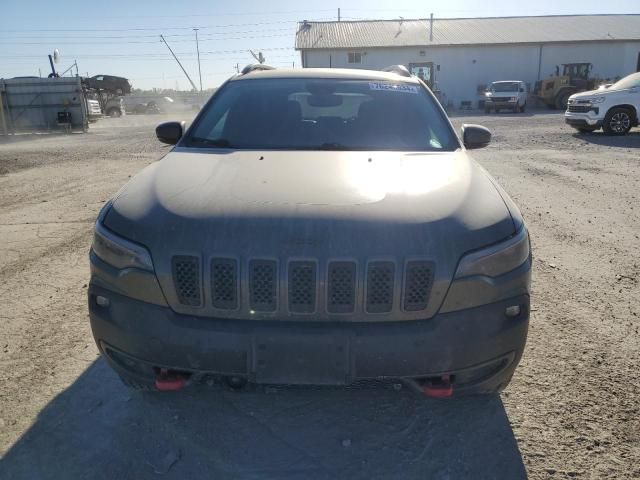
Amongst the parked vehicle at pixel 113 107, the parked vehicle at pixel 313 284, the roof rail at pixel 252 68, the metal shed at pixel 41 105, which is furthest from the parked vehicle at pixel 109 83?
the parked vehicle at pixel 313 284

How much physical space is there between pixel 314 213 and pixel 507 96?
30616 mm

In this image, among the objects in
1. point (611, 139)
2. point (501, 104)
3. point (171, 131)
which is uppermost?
point (171, 131)

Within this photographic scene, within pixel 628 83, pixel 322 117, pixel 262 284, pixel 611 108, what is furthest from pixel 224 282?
pixel 628 83

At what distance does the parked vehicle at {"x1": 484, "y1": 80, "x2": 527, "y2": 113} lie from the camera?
2952cm

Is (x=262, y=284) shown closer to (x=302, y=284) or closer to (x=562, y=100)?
(x=302, y=284)

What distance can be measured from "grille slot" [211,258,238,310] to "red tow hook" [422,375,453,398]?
0.87 meters

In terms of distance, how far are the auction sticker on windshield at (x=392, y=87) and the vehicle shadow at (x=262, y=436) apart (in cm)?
217

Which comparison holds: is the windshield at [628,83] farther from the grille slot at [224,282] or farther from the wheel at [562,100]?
the wheel at [562,100]

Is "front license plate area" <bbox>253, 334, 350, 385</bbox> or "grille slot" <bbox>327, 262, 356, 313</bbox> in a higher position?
"grille slot" <bbox>327, 262, 356, 313</bbox>

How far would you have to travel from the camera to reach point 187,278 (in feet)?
6.82

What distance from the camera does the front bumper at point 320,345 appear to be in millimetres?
1980

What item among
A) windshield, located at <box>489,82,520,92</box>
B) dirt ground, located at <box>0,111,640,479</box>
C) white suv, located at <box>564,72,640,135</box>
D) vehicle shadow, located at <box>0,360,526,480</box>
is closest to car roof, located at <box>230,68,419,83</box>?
dirt ground, located at <box>0,111,640,479</box>

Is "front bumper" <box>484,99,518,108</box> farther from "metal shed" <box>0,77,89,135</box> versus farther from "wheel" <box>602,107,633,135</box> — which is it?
"metal shed" <box>0,77,89,135</box>

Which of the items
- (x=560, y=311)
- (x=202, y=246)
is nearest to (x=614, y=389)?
(x=560, y=311)
